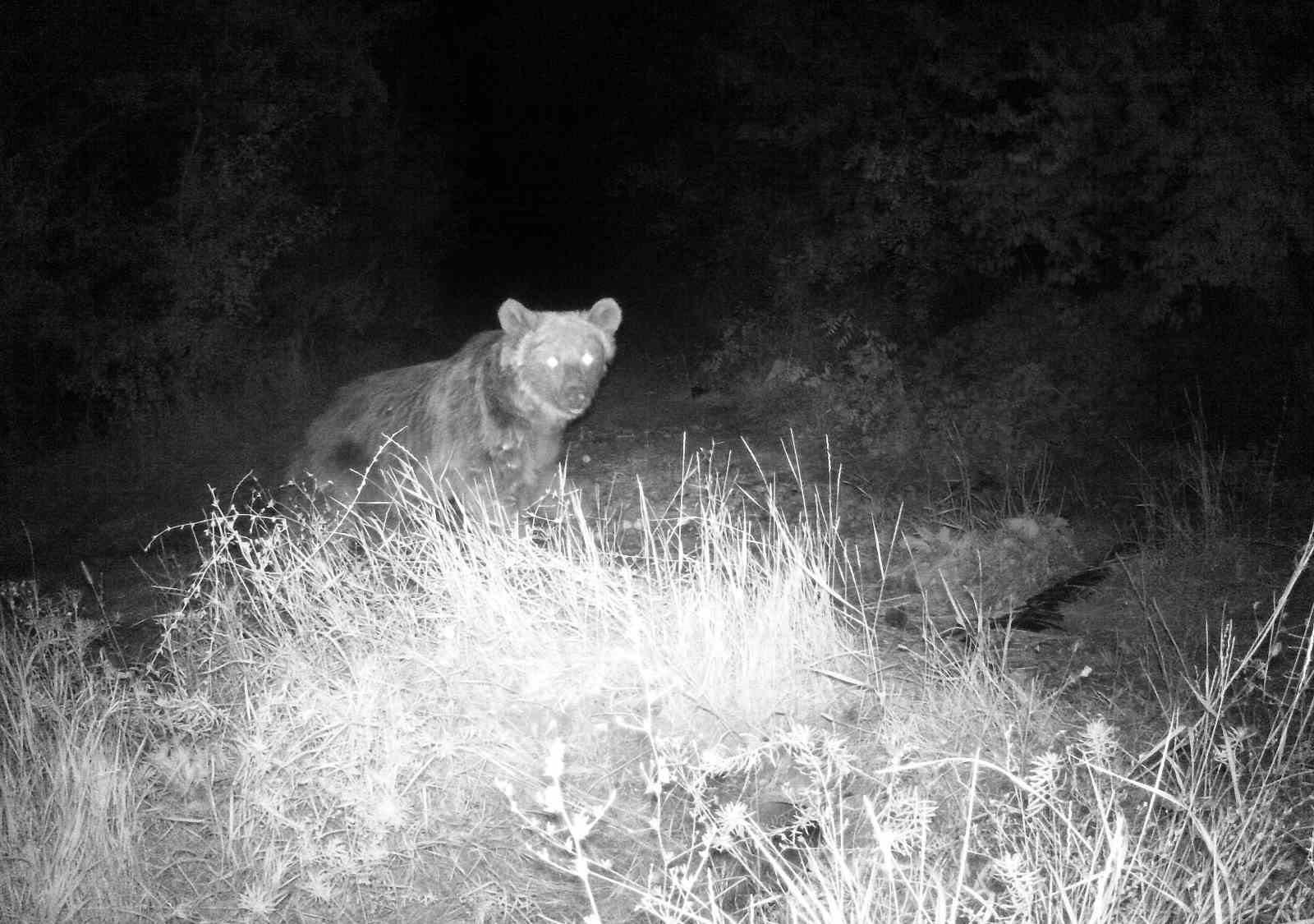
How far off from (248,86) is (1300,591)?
396 inches

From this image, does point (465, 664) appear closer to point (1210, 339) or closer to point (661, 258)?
point (1210, 339)

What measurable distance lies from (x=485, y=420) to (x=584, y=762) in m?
2.98

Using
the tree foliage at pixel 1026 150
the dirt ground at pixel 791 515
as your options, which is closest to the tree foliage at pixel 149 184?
the dirt ground at pixel 791 515

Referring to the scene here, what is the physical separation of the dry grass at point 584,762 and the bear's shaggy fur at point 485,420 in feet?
6.07

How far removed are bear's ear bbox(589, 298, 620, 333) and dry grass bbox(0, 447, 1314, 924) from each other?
2.74m

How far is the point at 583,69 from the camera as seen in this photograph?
19.1 m

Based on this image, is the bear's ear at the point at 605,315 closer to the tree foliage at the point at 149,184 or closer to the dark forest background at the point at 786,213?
the dark forest background at the point at 786,213

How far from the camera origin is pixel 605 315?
264 inches

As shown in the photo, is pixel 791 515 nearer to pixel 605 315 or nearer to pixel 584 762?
pixel 605 315

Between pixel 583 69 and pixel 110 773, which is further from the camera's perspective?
pixel 583 69

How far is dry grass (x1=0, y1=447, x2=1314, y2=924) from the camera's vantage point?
9.40 feet

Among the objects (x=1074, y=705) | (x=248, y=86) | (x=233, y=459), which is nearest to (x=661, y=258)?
(x=248, y=86)

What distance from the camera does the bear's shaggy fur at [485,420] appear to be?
6.08 meters

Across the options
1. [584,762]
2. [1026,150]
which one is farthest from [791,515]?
[584,762]
